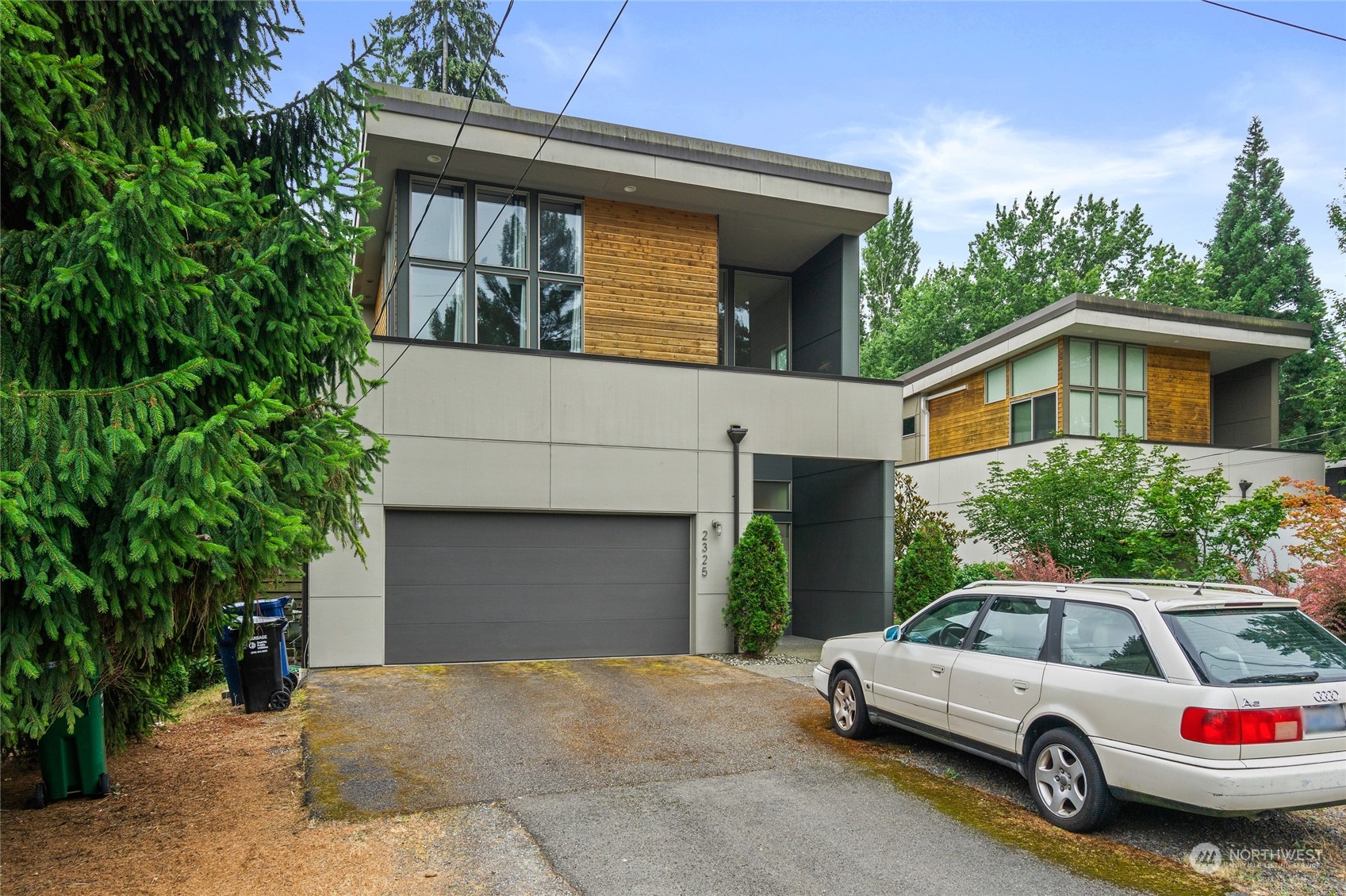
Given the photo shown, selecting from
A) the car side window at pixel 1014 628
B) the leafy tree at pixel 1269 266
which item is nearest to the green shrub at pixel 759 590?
the car side window at pixel 1014 628

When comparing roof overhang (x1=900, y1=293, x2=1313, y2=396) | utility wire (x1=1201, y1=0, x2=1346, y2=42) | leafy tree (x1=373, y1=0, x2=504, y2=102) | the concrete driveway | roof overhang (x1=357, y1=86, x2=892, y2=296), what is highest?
leafy tree (x1=373, y1=0, x2=504, y2=102)

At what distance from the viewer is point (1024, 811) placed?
5730 mm

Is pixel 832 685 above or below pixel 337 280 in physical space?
below

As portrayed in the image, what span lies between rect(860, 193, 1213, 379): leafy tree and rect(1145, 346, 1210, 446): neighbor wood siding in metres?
14.7

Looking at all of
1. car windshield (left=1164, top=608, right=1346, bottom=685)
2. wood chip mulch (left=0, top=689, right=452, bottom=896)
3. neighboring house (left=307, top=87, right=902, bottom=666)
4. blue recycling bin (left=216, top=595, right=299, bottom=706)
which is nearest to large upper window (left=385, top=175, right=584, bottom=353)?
neighboring house (left=307, top=87, right=902, bottom=666)

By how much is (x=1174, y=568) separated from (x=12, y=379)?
40.7 ft

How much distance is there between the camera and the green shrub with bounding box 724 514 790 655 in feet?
41.8

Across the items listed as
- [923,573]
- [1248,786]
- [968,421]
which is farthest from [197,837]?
[968,421]

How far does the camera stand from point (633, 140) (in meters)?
12.8

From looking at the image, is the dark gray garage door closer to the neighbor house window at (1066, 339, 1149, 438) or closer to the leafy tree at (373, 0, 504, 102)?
the neighbor house window at (1066, 339, 1149, 438)

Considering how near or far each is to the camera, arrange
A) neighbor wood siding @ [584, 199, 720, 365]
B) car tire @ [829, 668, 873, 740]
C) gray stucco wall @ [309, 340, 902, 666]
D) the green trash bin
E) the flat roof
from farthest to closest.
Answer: neighbor wood siding @ [584, 199, 720, 365]
the flat roof
gray stucco wall @ [309, 340, 902, 666]
car tire @ [829, 668, 873, 740]
the green trash bin

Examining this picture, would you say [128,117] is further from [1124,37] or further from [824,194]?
[824,194]

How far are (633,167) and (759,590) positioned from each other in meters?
6.96

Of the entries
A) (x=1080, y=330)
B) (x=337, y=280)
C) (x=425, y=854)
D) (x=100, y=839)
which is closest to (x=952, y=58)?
(x=337, y=280)
